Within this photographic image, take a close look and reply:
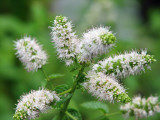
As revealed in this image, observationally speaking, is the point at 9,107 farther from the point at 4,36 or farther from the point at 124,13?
the point at 124,13

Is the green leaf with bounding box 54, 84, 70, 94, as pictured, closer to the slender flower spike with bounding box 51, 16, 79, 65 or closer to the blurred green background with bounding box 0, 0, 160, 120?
the slender flower spike with bounding box 51, 16, 79, 65

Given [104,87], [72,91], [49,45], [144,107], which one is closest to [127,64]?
[104,87]

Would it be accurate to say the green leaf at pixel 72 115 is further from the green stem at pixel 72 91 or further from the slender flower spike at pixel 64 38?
the slender flower spike at pixel 64 38

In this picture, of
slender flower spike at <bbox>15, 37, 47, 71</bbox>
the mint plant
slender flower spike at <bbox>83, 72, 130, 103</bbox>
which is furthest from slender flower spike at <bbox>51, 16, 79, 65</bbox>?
slender flower spike at <bbox>15, 37, 47, 71</bbox>

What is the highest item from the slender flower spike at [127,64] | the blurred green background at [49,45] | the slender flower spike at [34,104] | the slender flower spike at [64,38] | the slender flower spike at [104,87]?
the blurred green background at [49,45]

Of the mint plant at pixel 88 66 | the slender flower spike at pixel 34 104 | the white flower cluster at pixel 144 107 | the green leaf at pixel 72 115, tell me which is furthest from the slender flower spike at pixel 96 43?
the white flower cluster at pixel 144 107

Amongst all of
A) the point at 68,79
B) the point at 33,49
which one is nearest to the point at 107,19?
the point at 68,79

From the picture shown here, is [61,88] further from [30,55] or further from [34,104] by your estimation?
[30,55]
